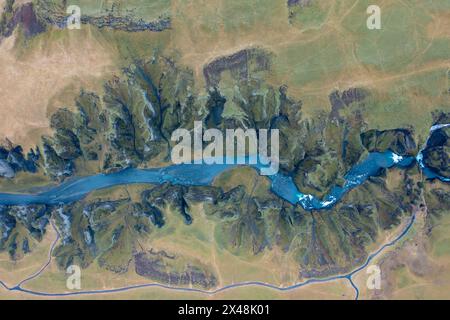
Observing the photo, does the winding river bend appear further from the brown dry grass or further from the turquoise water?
the brown dry grass

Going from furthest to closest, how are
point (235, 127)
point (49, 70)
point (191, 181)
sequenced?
point (191, 181) < point (235, 127) < point (49, 70)

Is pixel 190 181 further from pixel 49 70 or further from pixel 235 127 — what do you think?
pixel 49 70

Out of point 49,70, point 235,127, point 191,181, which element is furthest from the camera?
point 191,181

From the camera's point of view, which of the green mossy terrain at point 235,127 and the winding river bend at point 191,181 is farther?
the winding river bend at point 191,181

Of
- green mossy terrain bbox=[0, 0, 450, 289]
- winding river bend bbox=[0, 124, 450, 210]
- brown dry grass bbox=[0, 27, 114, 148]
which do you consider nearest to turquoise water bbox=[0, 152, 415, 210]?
winding river bend bbox=[0, 124, 450, 210]

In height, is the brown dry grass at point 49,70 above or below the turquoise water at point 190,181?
above

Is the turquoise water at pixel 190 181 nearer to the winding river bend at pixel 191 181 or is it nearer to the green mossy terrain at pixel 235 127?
the winding river bend at pixel 191 181

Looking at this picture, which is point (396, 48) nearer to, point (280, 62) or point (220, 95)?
point (280, 62)

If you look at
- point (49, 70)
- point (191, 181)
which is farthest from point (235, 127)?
point (49, 70)

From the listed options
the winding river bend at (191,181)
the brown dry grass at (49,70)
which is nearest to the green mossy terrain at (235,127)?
the winding river bend at (191,181)
